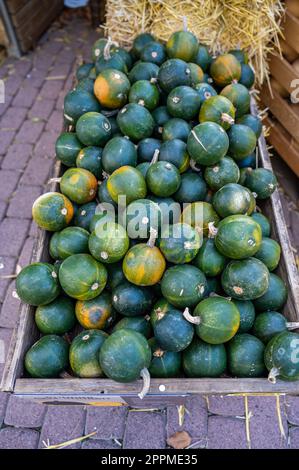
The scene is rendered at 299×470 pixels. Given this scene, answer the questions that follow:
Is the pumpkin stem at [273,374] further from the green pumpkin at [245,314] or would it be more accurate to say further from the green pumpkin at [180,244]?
the green pumpkin at [180,244]

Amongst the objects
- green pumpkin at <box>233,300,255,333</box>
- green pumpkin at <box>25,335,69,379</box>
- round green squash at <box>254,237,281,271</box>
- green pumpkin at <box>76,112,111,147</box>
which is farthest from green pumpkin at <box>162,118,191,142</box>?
green pumpkin at <box>25,335,69,379</box>

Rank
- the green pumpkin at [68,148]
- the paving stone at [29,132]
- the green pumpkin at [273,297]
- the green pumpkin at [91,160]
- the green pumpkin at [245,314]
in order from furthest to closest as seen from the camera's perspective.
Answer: the paving stone at [29,132] → the green pumpkin at [68,148] → the green pumpkin at [91,160] → the green pumpkin at [273,297] → the green pumpkin at [245,314]

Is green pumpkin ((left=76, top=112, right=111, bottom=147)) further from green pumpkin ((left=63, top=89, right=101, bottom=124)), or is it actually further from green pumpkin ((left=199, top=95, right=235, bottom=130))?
green pumpkin ((left=199, top=95, right=235, bottom=130))

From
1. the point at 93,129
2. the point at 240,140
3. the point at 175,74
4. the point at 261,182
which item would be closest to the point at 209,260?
the point at 261,182

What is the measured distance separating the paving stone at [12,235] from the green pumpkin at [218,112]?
2379 millimetres

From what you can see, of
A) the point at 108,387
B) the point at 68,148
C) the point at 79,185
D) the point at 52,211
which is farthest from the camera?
the point at 68,148

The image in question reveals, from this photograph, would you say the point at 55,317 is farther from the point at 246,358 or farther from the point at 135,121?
the point at 135,121

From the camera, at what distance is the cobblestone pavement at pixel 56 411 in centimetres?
278

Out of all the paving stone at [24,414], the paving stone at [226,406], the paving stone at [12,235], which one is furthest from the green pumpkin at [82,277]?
the paving stone at [12,235]

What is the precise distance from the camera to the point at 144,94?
2.73 m

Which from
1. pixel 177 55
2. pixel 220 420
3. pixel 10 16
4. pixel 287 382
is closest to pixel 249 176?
pixel 177 55

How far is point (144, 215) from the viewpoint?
2.13m

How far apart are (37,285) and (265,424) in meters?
2.02

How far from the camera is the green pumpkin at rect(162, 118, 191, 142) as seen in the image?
8.43ft
